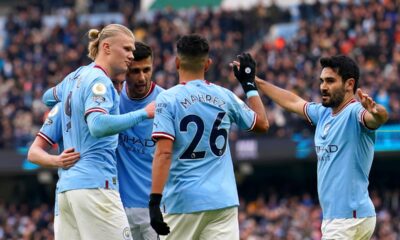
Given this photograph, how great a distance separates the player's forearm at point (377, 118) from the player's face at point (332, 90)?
38cm

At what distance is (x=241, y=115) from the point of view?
9055 mm

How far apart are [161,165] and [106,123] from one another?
52cm

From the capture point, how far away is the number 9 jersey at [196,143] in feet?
29.0

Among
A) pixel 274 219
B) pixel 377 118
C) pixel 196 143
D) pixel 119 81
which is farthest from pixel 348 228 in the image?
pixel 274 219

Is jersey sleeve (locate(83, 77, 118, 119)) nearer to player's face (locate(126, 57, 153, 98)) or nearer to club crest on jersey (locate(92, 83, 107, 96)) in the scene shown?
club crest on jersey (locate(92, 83, 107, 96))

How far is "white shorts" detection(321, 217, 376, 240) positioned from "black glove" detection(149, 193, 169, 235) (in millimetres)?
1731

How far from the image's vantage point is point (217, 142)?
8922mm

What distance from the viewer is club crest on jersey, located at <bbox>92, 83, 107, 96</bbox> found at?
893 centimetres

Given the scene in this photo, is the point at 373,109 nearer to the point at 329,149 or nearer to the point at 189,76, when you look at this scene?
the point at 329,149

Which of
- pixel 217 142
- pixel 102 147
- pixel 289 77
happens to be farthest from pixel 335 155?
pixel 289 77

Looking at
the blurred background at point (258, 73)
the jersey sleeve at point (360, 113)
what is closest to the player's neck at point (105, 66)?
the jersey sleeve at point (360, 113)

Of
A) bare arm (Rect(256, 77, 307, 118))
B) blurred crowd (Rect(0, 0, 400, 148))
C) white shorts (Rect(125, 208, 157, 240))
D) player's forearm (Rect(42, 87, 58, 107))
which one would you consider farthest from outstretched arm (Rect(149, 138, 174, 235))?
blurred crowd (Rect(0, 0, 400, 148))

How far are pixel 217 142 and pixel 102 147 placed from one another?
2.99ft

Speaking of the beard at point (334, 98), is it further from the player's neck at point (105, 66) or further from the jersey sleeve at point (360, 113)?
the player's neck at point (105, 66)
